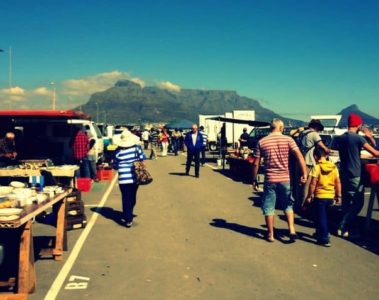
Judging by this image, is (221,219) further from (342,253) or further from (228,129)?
(228,129)

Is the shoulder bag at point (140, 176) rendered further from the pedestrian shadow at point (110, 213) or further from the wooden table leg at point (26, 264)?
the wooden table leg at point (26, 264)

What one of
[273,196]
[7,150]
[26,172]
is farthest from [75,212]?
[7,150]

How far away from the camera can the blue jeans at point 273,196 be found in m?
7.28

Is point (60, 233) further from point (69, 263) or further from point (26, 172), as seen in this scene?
point (26, 172)

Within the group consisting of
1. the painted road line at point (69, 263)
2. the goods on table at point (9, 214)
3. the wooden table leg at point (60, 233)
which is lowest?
the painted road line at point (69, 263)

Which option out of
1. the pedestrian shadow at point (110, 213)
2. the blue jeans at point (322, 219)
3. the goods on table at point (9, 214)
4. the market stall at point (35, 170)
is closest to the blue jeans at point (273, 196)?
the blue jeans at point (322, 219)

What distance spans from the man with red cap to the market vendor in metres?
8.14

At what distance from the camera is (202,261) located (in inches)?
253

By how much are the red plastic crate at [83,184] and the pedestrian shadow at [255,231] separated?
5847mm

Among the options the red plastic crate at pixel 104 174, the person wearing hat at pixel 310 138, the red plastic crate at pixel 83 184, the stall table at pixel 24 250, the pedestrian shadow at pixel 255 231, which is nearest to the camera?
the stall table at pixel 24 250

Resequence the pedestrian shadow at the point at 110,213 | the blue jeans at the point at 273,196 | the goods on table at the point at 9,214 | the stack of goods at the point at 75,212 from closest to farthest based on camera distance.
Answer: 1. the goods on table at the point at 9,214
2. the blue jeans at the point at 273,196
3. the stack of goods at the point at 75,212
4. the pedestrian shadow at the point at 110,213

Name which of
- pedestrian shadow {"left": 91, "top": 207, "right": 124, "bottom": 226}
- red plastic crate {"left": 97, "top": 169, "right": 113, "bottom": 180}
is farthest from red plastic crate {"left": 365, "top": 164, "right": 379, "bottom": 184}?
red plastic crate {"left": 97, "top": 169, "right": 113, "bottom": 180}

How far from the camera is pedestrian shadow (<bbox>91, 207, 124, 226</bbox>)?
9.34 metres

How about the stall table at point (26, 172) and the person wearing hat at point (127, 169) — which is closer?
the person wearing hat at point (127, 169)
